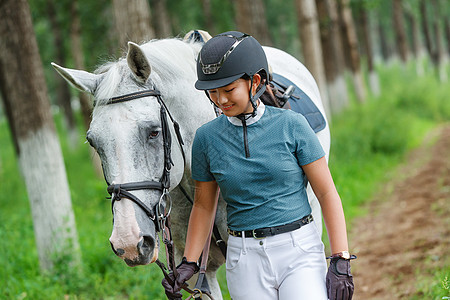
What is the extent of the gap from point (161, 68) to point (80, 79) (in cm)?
43

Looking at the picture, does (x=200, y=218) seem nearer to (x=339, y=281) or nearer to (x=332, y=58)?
(x=339, y=281)

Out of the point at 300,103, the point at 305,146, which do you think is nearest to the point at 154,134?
the point at 305,146

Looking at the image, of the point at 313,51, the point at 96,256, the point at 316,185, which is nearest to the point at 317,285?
the point at 316,185

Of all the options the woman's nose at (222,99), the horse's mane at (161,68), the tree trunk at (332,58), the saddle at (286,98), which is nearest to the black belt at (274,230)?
the woman's nose at (222,99)

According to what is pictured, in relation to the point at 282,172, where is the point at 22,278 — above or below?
below

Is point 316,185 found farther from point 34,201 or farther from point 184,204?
point 34,201

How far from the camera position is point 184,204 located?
303 cm

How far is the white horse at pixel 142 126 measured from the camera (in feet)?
7.30

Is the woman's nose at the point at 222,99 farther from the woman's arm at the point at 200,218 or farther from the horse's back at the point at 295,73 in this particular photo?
the horse's back at the point at 295,73

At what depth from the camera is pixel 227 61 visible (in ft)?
7.39

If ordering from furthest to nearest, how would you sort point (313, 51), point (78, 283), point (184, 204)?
1. point (313, 51)
2. point (78, 283)
3. point (184, 204)

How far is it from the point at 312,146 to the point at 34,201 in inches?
153

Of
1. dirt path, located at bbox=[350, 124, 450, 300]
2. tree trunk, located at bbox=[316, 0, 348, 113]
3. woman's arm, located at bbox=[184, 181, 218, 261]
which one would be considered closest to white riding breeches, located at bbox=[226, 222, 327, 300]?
woman's arm, located at bbox=[184, 181, 218, 261]

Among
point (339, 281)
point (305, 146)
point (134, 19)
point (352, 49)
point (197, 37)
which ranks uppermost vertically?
point (352, 49)
